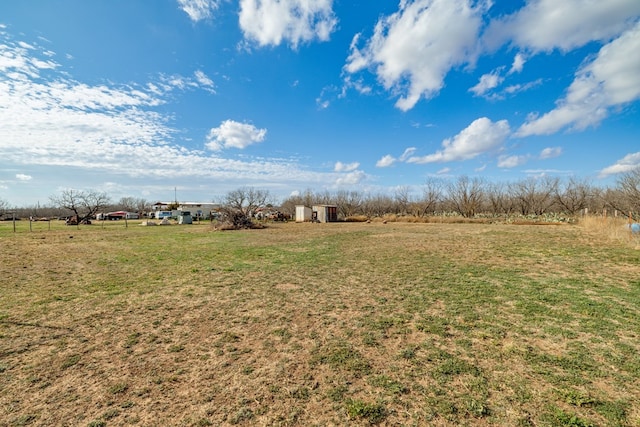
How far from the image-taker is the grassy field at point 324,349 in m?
2.56

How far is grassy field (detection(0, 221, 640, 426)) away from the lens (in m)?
2.56

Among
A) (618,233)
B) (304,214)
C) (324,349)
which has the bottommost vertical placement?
(324,349)

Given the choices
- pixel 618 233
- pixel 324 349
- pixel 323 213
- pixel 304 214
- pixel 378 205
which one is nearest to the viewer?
pixel 324 349

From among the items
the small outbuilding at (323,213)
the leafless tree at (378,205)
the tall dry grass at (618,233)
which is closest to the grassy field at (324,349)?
the tall dry grass at (618,233)

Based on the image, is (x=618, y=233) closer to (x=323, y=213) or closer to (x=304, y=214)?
(x=323, y=213)

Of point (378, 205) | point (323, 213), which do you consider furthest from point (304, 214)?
point (378, 205)

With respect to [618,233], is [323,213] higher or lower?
higher

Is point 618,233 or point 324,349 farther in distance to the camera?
point 618,233

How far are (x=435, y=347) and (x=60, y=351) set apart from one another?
5181 millimetres

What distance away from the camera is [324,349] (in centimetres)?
369

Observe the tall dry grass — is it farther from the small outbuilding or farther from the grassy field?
the small outbuilding

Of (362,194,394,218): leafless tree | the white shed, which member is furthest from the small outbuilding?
(362,194,394,218): leafless tree

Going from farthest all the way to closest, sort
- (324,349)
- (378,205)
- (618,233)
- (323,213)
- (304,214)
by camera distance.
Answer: (378,205) < (304,214) < (323,213) < (618,233) < (324,349)

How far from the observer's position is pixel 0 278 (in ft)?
24.6
